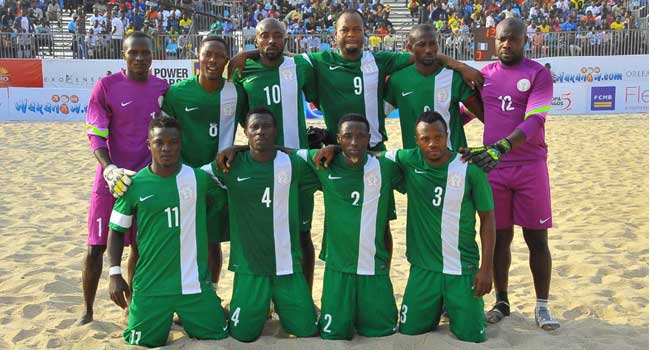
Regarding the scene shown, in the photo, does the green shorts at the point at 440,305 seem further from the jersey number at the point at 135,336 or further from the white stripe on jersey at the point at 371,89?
the jersey number at the point at 135,336

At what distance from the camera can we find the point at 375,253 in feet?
15.0

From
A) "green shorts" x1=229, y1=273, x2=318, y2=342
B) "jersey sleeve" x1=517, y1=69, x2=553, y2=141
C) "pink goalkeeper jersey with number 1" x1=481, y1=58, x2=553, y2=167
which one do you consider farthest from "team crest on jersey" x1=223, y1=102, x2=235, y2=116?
"jersey sleeve" x1=517, y1=69, x2=553, y2=141

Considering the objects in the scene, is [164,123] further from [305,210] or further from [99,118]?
[305,210]

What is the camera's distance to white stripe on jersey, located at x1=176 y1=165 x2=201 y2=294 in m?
4.41

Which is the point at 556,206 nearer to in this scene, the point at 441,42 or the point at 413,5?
the point at 441,42

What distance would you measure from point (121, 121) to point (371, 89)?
1835 mm

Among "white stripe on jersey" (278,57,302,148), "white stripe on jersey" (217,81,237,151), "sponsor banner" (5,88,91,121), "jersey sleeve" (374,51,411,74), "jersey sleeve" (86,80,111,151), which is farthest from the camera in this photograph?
"sponsor banner" (5,88,91,121)

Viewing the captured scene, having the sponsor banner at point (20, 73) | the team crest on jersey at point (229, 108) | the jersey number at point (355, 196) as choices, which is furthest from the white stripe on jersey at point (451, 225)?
the sponsor banner at point (20, 73)

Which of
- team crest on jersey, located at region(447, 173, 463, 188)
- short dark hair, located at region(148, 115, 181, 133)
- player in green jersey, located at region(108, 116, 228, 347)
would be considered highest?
short dark hair, located at region(148, 115, 181, 133)

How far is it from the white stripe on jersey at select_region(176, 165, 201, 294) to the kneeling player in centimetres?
136

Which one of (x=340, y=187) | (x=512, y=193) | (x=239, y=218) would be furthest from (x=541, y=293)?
(x=239, y=218)

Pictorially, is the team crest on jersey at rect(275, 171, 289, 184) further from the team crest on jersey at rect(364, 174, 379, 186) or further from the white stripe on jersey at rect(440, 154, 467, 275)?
the white stripe on jersey at rect(440, 154, 467, 275)

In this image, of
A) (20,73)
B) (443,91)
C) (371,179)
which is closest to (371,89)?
(443,91)

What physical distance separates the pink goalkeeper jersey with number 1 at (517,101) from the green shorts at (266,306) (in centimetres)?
173
